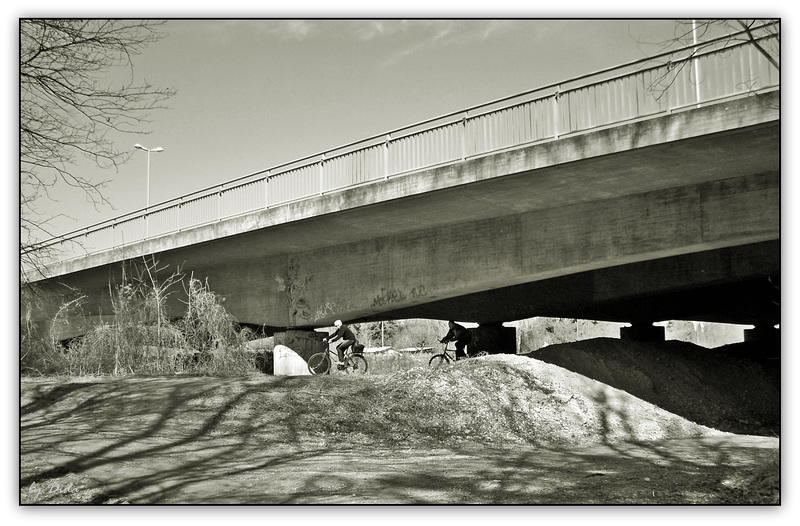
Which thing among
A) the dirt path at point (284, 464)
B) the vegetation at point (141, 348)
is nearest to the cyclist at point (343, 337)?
the vegetation at point (141, 348)

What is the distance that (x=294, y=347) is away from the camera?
2152 centimetres

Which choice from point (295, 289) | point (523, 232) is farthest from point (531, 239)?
point (295, 289)

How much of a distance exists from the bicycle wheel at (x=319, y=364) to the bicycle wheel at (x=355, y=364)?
109cm

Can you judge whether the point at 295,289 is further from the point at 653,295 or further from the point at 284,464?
the point at 284,464

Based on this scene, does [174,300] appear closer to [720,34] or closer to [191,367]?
[191,367]

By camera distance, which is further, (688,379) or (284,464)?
(688,379)

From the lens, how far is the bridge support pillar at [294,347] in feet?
70.4

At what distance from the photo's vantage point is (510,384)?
1273 cm

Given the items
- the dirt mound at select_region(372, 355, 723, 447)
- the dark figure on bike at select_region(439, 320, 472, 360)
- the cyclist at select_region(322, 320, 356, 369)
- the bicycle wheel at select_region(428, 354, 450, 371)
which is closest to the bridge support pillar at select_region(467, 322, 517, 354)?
the bicycle wheel at select_region(428, 354, 450, 371)

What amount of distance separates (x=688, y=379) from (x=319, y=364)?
872cm

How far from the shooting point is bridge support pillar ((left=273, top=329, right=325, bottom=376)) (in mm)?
21469

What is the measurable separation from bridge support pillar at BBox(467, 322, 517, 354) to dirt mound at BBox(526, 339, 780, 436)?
7.64 meters

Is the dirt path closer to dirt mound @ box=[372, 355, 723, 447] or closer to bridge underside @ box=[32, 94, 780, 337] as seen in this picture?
dirt mound @ box=[372, 355, 723, 447]

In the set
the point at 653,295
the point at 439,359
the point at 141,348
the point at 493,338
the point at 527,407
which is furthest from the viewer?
the point at 493,338
